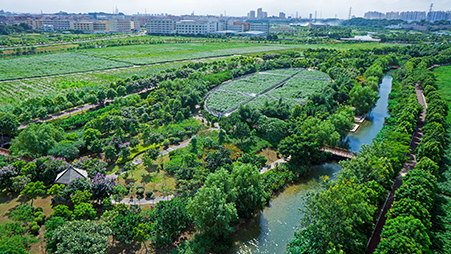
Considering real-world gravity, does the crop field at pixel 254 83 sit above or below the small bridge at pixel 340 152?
above

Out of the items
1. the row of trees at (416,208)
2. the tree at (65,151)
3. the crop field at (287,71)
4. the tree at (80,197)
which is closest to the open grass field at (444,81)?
the row of trees at (416,208)

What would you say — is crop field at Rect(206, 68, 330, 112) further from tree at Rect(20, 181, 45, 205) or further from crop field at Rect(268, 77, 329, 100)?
tree at Rect(20, 181, 45, 205)

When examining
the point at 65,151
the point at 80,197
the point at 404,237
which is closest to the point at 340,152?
the point at 404,237

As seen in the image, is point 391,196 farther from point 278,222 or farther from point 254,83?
point 254,83

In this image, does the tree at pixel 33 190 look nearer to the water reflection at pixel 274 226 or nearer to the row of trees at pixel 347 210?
the water reflection at pixel 274 226

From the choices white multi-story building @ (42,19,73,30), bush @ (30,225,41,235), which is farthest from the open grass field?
white multi-story building @ (42,19,73,30)

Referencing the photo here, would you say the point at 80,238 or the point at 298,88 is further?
the point at 298,88
